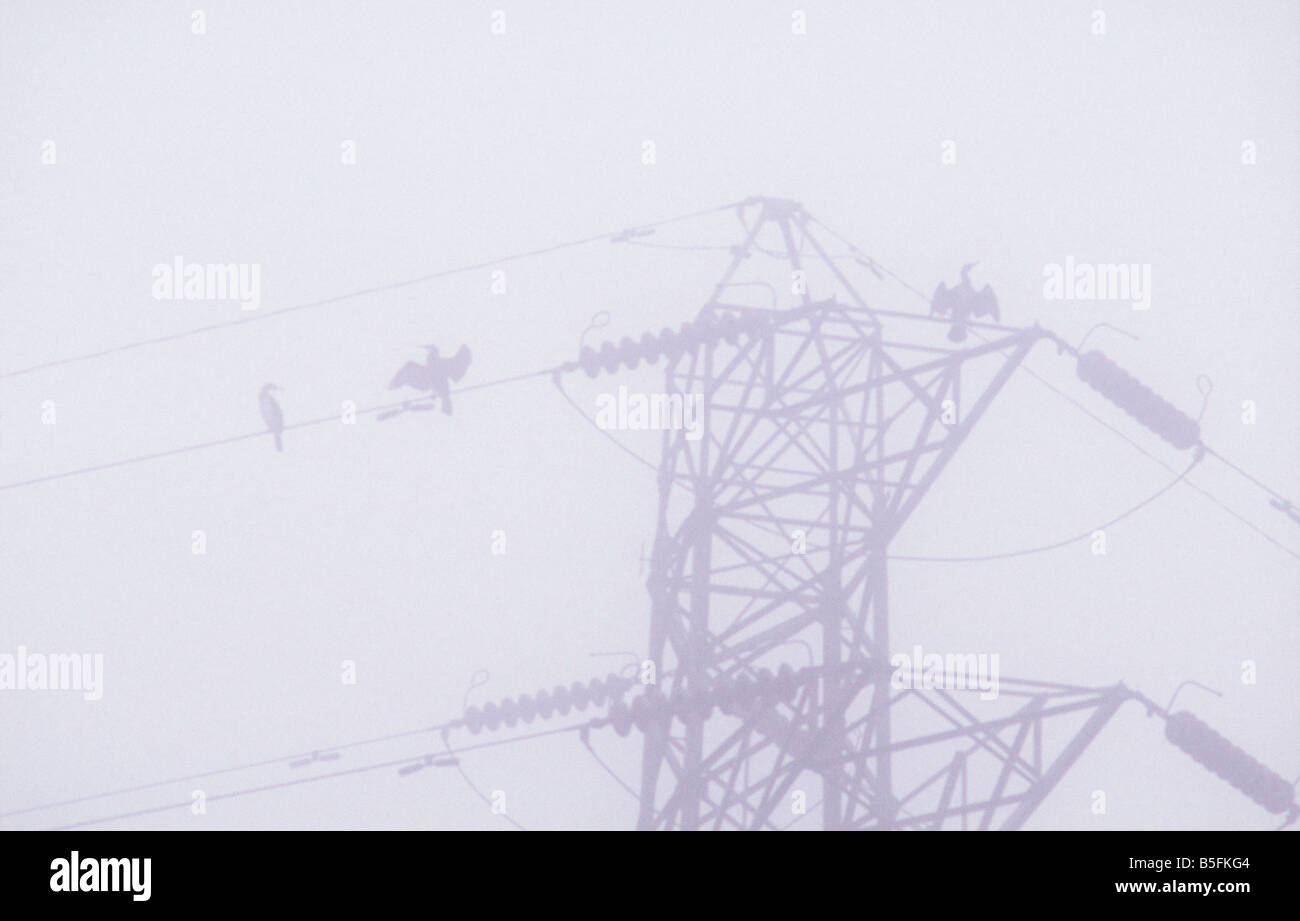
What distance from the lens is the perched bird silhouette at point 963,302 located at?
14.1 m

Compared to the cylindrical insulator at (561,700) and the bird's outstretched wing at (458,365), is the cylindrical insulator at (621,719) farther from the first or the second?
the bird's outstretched wing at (458,365)

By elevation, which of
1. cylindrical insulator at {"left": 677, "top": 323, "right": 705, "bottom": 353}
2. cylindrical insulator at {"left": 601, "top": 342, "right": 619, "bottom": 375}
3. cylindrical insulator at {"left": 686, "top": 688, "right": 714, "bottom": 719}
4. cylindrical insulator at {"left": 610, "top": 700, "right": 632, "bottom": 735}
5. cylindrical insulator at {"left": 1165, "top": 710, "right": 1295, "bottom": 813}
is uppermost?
cylindrical insulator at {"left": 677, "top": 323, "right": 705, "bottom": 353}

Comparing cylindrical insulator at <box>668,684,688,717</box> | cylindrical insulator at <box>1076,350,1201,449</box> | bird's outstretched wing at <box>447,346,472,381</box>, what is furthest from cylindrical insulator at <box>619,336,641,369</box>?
cylindrical insulator at <box>1076,350,1201,449</box>

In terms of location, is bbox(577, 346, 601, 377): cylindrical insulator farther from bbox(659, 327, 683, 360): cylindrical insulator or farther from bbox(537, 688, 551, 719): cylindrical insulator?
bbox(537, 688, 551, 719): cylindrical insulator

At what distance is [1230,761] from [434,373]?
6.67 meters

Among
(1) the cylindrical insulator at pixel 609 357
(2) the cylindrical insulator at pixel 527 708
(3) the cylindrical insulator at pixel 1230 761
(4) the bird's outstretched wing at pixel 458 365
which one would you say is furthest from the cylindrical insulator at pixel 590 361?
(3) the cylindrical insulator at pixel 1230 761

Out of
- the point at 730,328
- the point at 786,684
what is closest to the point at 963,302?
the point at 730,328

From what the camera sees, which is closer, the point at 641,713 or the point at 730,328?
the point at 641,713

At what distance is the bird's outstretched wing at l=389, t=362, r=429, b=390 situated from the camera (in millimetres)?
14648

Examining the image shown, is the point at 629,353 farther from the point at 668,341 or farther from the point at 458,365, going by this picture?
the point at 458,365

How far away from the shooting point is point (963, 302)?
46.3 ft

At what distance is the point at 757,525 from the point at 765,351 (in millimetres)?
1371
